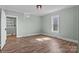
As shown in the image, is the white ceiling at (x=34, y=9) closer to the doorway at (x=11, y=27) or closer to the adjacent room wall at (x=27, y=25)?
the adjacent room wall at (x=27, y=25)

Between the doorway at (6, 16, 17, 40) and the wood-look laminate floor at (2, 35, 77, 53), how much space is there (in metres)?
0.03

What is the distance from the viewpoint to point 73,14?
1.60 meters

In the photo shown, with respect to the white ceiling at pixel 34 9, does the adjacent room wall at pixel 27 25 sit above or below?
below

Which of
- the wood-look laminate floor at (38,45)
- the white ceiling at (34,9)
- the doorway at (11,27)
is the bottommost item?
the wood-look laminate floor at (38,45)

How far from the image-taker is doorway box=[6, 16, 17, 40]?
163cm

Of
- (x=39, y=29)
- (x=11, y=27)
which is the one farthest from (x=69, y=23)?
(x=11, y=27)

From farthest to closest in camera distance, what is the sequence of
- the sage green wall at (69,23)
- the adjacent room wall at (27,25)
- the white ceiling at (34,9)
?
the adjacent room wall at (27,25) < the sage green wall at (69,23) < the white ceiling at (34,9)

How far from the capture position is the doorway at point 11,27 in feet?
5.33

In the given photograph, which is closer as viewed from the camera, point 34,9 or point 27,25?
point 34,9

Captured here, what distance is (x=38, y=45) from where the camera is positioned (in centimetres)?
173

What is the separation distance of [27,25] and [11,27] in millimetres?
354

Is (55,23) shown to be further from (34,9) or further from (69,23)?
(34,9)

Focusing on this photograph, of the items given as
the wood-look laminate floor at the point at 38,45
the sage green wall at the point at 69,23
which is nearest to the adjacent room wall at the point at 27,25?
the wood-look laminate floor at the point at 38,45
